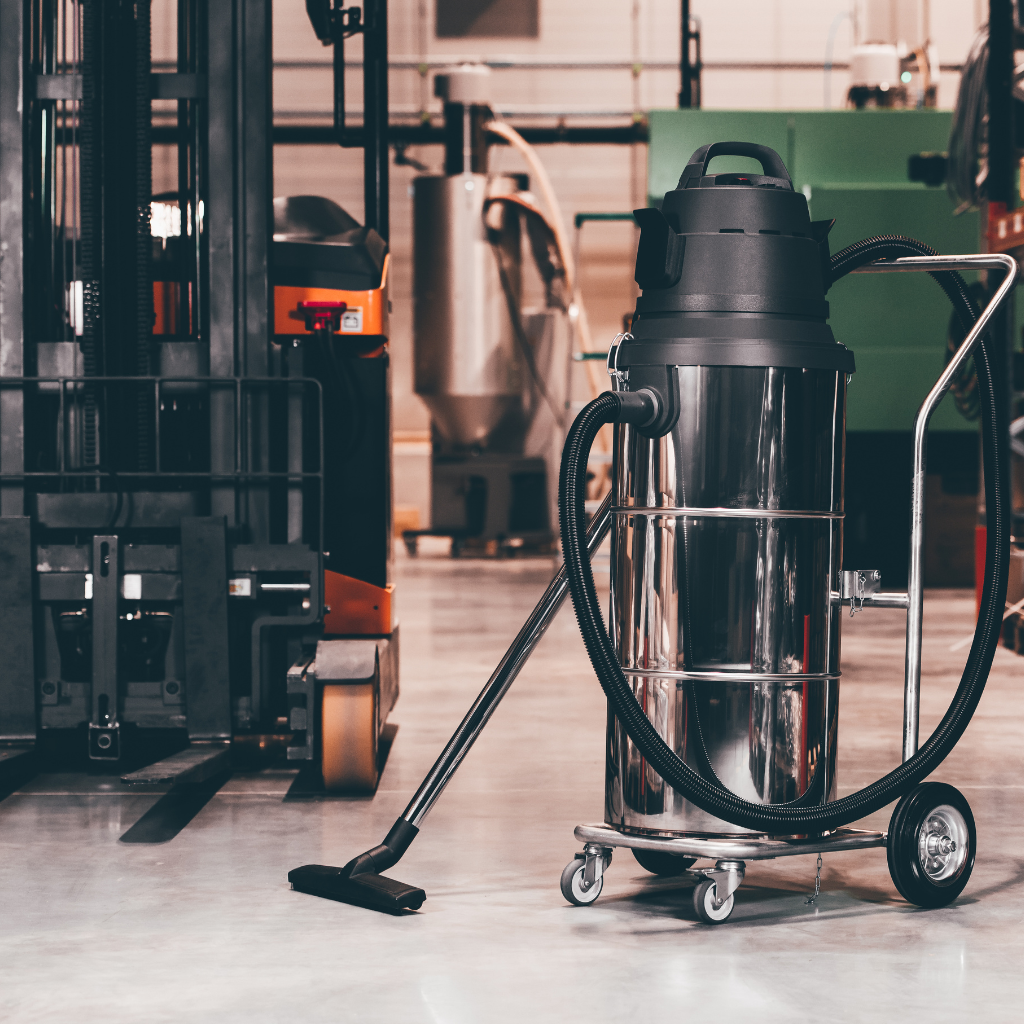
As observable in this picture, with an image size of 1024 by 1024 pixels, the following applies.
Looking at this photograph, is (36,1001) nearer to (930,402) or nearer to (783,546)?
(783,546)

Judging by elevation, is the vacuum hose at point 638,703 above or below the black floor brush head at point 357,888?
above

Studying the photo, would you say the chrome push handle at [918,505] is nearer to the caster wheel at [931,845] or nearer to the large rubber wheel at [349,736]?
the caster wheel at [931,845]

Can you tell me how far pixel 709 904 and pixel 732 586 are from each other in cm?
62

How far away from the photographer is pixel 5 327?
14.2 ft

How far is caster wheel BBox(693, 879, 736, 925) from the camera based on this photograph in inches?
113

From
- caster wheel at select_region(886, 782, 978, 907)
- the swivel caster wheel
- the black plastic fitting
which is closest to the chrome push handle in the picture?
caster wheel at select_region(886, 782, 978, 907)

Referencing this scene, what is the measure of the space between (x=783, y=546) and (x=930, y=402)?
44 cm

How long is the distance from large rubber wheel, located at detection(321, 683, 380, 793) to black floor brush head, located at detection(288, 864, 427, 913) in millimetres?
900

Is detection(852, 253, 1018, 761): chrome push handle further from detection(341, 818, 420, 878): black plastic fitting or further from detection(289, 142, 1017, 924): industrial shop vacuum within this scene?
detection(341, 818, 420, 878): black plastic fitting

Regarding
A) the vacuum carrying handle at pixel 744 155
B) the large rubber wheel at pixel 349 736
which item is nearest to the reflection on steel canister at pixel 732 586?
the vacuum carrying handle at pixel 744 155

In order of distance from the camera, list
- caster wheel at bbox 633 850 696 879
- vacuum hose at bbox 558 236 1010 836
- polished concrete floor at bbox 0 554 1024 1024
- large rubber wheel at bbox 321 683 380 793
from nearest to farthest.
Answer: polished concrete floor at bbox 0 554 1024 1024 < vacuum hose at bbox 558 236 1010 836 < caster wheel at bbox 633 850 696 879 < large rubber wheel at bbox 321 683 380 793

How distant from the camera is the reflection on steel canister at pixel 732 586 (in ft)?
9.66

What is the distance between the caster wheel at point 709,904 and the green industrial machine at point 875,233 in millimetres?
8008

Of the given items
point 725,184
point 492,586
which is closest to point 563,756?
point 725,184
